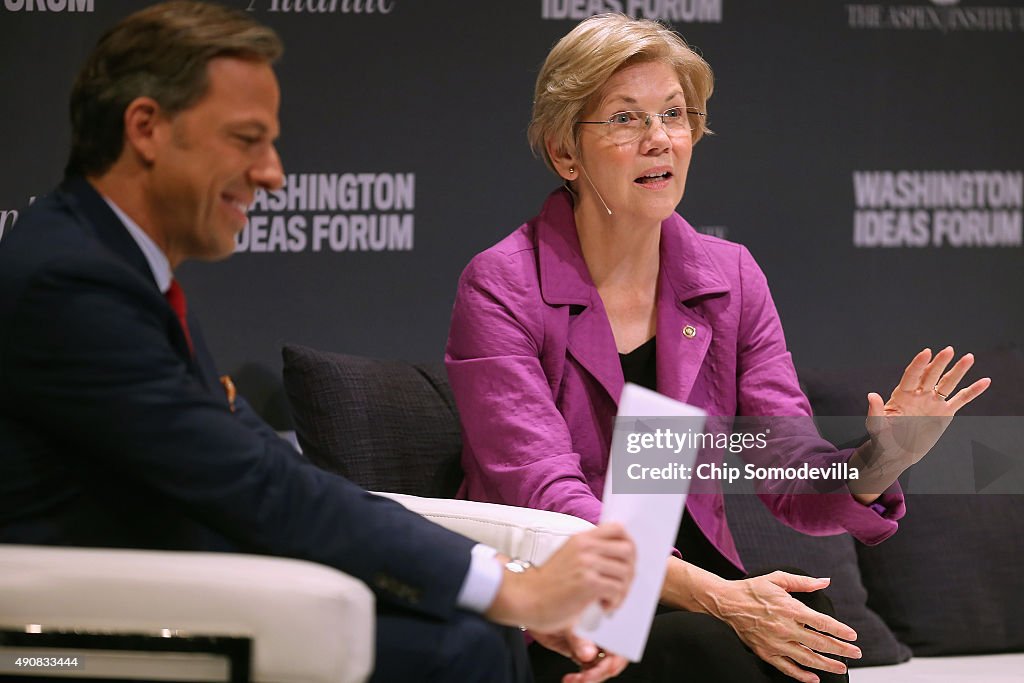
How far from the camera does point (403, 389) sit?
10.1 ft

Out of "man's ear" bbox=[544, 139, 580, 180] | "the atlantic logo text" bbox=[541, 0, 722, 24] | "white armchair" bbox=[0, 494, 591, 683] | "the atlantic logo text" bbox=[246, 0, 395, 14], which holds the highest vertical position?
"the atlantic logo text" bbox=[541, 0, 722, 24]

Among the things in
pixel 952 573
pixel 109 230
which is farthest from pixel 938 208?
pixel 109 230

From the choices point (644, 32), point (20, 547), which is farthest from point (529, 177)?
point (20, 547)

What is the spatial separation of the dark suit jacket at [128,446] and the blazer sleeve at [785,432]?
1.07m

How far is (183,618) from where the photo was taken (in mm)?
1580

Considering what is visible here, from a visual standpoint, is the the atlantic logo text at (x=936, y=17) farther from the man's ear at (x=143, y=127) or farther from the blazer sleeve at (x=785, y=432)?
the man's ear at (x=143, y=127)

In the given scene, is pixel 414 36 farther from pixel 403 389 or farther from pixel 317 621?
pixel 317 621

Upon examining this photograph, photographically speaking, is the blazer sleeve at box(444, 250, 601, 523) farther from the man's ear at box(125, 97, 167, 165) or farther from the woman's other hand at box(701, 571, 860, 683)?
the man's ear at box(125, 97, 167, 165)

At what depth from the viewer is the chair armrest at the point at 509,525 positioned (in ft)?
6.80

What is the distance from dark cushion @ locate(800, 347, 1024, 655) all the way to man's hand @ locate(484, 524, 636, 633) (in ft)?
6.03

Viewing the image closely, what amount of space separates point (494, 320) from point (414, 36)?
123 centimetres

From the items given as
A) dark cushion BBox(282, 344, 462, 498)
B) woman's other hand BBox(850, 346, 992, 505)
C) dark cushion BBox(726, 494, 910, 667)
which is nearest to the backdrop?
dark cushion BBox(282, 344, 462, 498)

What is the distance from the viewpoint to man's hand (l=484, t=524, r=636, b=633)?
1.65 meters

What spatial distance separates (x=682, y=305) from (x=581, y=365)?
272mm
